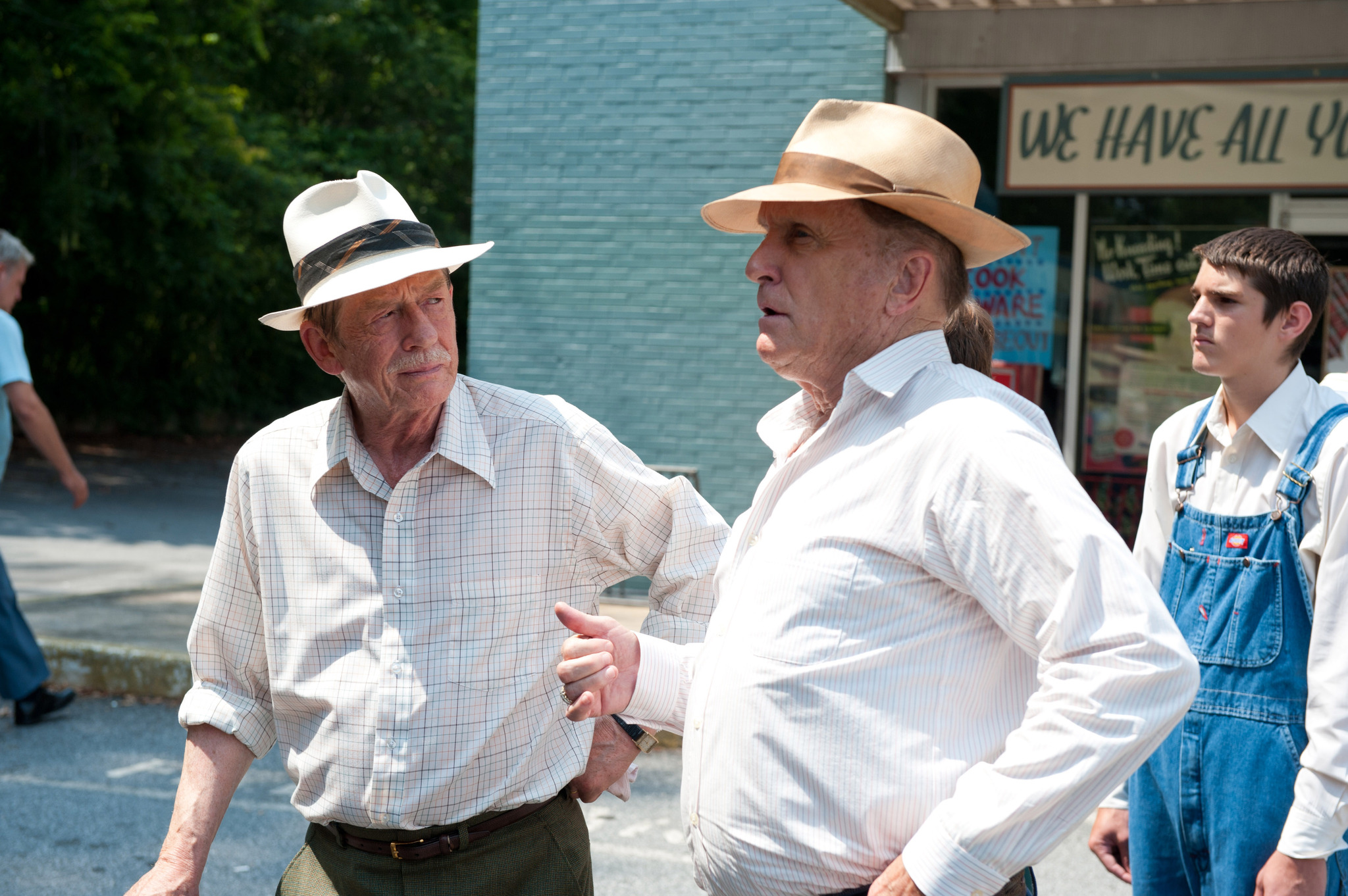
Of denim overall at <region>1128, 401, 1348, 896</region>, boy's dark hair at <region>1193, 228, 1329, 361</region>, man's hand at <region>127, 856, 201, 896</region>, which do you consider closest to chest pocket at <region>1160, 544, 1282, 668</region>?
denim overall at <region>1128, 401, 1348, 896</region>

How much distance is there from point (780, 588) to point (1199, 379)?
22.7 ft

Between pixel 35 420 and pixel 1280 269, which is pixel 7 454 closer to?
pixel 35 420

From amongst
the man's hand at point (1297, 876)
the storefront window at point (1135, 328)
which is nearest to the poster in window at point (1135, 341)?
the storefront window at point (1135, 328)

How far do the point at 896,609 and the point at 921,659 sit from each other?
3.0 inches

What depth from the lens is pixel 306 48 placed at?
22.0m

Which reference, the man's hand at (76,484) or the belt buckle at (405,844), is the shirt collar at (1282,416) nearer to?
the belt buckle at (405,844)

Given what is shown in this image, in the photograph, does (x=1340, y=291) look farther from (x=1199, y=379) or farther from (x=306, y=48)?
(x=306, y=48)

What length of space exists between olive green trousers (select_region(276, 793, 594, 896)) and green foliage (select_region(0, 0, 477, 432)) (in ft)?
45.6

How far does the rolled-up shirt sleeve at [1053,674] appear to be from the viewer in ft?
5.42

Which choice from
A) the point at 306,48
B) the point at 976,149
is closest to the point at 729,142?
the point at 976,149

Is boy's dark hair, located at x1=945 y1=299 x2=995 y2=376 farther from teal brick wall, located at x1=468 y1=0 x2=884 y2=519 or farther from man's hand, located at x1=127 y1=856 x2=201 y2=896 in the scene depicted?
teal brick wall, located at x1=468 y1=0 x2=884 y2=519

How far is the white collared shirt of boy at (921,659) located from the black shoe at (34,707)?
5.43 meters

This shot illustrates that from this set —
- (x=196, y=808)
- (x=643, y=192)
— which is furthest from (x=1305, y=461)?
(x=643, y=192)

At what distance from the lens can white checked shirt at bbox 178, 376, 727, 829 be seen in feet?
7.99
